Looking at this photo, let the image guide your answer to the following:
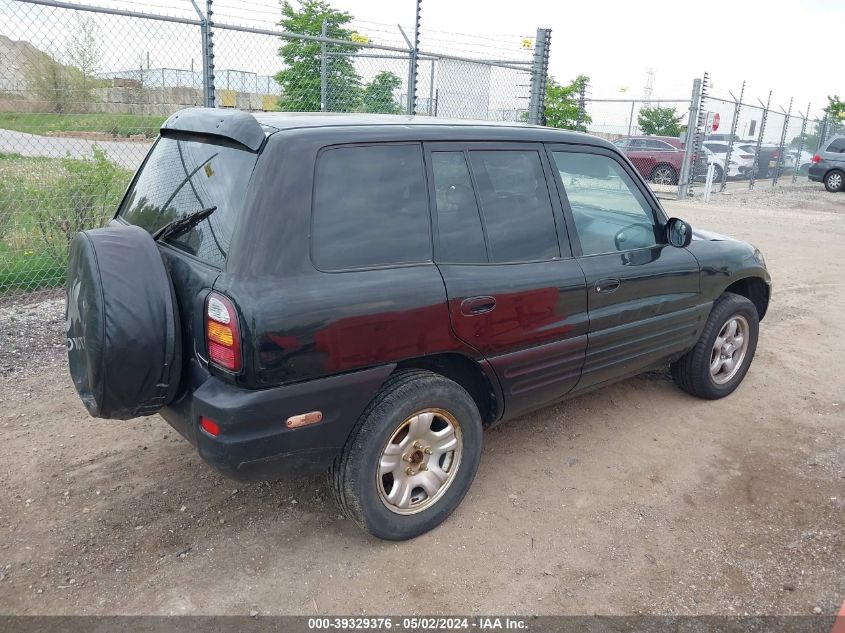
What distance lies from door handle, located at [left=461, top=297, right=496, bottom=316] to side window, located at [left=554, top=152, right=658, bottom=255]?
31.1 inches

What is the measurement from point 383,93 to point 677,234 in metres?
7.05

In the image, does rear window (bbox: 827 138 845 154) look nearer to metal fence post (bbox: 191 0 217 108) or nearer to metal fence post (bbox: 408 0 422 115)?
metal fence post (bbox: 408 0 422 115)

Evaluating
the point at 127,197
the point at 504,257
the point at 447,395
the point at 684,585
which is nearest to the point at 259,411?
the point at 447,395

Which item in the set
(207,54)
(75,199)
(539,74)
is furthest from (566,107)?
(75,199)

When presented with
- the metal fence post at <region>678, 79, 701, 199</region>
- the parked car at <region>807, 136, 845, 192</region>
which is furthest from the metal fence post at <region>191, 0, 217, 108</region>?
the parked car at <region>807, 136, 845, 192</region>

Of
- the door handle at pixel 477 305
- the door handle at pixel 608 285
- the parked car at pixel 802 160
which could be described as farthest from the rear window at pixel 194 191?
the parked car at pixel 802 160

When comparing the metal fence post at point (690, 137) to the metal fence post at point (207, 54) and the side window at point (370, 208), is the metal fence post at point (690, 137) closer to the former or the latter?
the metal fence post at point (207, 54)

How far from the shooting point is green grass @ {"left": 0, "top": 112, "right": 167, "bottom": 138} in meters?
5.45

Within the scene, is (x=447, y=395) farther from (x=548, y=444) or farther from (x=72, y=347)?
(x=72, y=347)

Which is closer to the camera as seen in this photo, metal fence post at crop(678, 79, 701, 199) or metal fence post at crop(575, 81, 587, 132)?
metal fence post at crop(678, 79, 701, 199)

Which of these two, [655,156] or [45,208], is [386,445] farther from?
[655,156]

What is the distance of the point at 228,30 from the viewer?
6.27 m

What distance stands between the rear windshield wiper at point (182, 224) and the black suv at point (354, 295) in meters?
0.01

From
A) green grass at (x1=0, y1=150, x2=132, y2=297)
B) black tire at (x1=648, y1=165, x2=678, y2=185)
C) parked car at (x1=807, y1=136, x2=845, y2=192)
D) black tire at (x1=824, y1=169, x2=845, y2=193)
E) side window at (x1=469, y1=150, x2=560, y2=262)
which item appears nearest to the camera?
side window at (x1=469, y1=150, x2=560, y2=262)
